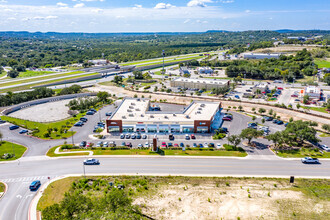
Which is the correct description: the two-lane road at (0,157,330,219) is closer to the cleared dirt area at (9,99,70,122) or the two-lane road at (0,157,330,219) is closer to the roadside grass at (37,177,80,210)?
the roadside grass at (37,177,80,210)

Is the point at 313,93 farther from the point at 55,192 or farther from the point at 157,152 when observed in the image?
the point at 55,192

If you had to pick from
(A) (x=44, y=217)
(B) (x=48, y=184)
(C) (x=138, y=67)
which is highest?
(C) (x=138, y=67)

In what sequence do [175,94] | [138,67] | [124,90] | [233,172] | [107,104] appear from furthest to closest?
[138,67] → [124,90] → [175,94] → [107,104] → [233,172]

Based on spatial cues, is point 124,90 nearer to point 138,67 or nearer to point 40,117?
point 40,117

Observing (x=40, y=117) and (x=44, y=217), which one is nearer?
(x=44, y=217)

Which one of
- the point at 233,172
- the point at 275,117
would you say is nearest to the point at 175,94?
the point at 275,117
